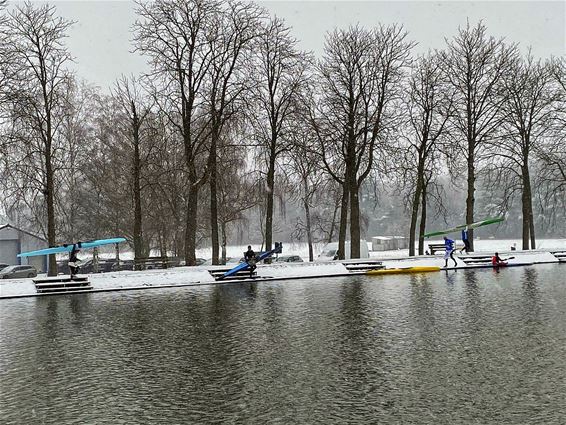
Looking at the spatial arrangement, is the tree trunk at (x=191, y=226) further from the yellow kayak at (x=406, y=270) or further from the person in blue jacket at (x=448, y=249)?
the person in blue jacket at (x=448, y=249)

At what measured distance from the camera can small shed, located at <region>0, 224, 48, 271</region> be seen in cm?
4988

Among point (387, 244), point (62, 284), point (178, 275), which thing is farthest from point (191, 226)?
point (387, 244)

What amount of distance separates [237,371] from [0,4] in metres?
23.3

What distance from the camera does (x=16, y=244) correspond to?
50438 mm

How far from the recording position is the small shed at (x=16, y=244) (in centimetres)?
4988

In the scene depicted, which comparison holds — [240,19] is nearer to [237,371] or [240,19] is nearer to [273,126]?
[273,126]

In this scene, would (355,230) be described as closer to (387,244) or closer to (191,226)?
(191,226)

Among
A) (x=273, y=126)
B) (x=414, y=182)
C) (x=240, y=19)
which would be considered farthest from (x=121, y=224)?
(x=414, y=182)

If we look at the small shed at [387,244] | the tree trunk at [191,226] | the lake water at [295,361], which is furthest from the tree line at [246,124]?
the small shed at [387,244]

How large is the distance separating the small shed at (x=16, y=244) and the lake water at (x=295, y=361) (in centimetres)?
3473

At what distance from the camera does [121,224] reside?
1716 inches

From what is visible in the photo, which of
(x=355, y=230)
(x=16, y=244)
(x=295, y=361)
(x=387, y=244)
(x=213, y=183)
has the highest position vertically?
(x=213, y=183)

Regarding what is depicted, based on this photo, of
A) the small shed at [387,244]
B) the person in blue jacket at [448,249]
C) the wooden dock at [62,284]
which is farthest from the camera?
the small shed at [387,244]

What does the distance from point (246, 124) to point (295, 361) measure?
24559 millimetres
